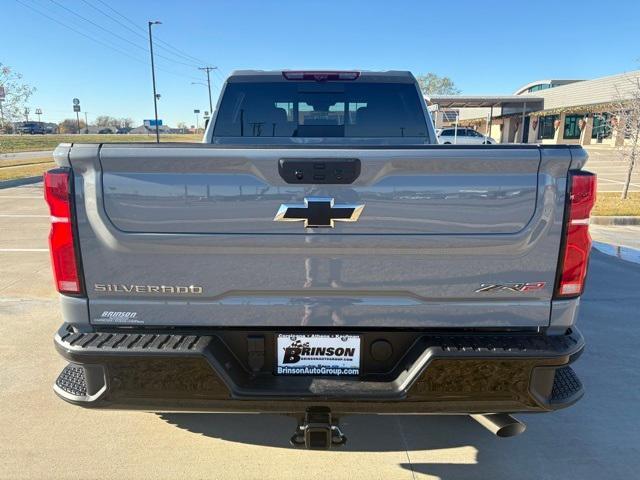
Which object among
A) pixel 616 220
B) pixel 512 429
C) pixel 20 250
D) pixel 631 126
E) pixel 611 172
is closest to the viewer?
pixel 512 429

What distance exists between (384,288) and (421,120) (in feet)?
7.93

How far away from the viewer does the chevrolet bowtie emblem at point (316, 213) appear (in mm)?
1951

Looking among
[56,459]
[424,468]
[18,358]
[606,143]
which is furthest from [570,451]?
[606,143]

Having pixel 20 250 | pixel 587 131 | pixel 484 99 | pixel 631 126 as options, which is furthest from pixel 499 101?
pixel 20 250

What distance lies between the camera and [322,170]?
1.95m

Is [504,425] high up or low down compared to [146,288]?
down

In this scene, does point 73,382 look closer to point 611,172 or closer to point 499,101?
point 611,172

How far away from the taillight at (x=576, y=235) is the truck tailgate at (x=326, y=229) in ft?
0.15

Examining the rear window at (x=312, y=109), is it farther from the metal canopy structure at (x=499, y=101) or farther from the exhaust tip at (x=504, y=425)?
the metal canopy structure at (x=499, y=101)

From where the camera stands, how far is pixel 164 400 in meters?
2.11

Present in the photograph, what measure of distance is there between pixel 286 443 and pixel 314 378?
0.93 meters

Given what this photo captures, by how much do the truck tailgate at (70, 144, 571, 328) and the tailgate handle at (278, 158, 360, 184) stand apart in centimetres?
2

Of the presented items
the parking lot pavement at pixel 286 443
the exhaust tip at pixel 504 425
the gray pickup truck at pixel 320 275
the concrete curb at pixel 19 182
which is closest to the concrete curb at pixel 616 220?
the parking lot pavement at pixel 286 443

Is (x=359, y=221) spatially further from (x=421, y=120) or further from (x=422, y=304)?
(x=421, y=120)
